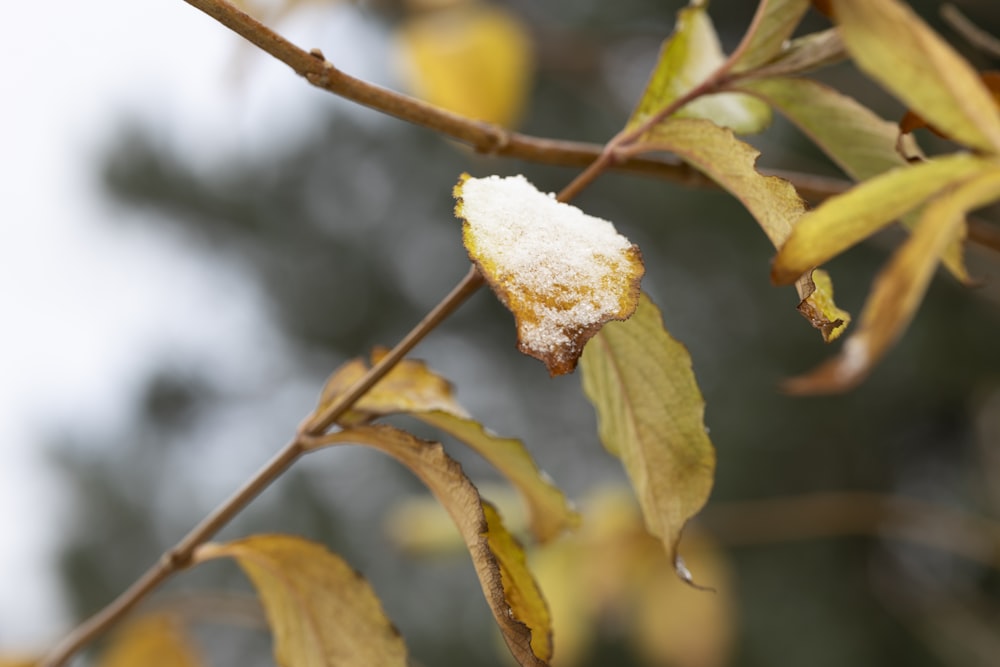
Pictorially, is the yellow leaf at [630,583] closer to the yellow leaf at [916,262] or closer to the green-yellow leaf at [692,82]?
the green-yellow leaf at [692,82]

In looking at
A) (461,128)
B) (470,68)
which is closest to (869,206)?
(461,128)

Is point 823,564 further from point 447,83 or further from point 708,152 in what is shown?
point 708,152

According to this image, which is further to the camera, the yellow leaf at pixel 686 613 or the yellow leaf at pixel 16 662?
the yellow leaf at pixel 686 613

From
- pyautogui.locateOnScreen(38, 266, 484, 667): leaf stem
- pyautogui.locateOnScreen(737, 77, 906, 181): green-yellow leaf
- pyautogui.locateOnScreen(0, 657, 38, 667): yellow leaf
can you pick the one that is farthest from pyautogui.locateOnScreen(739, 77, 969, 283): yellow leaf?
pyautogui.locateOnScreen(0, 657, 38, 667): yellow leaf

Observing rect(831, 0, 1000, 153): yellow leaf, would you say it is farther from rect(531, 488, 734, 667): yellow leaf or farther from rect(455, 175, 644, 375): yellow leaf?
rect(531, 488, 734, 667): yellow leaf

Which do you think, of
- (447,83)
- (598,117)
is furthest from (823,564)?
(447,83)

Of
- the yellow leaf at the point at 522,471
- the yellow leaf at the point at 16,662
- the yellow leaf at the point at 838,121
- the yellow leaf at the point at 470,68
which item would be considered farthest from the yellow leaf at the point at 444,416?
the yellow leaf at the point at 470,68

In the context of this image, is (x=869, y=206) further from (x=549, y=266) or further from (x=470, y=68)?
(x=470, y=68)
